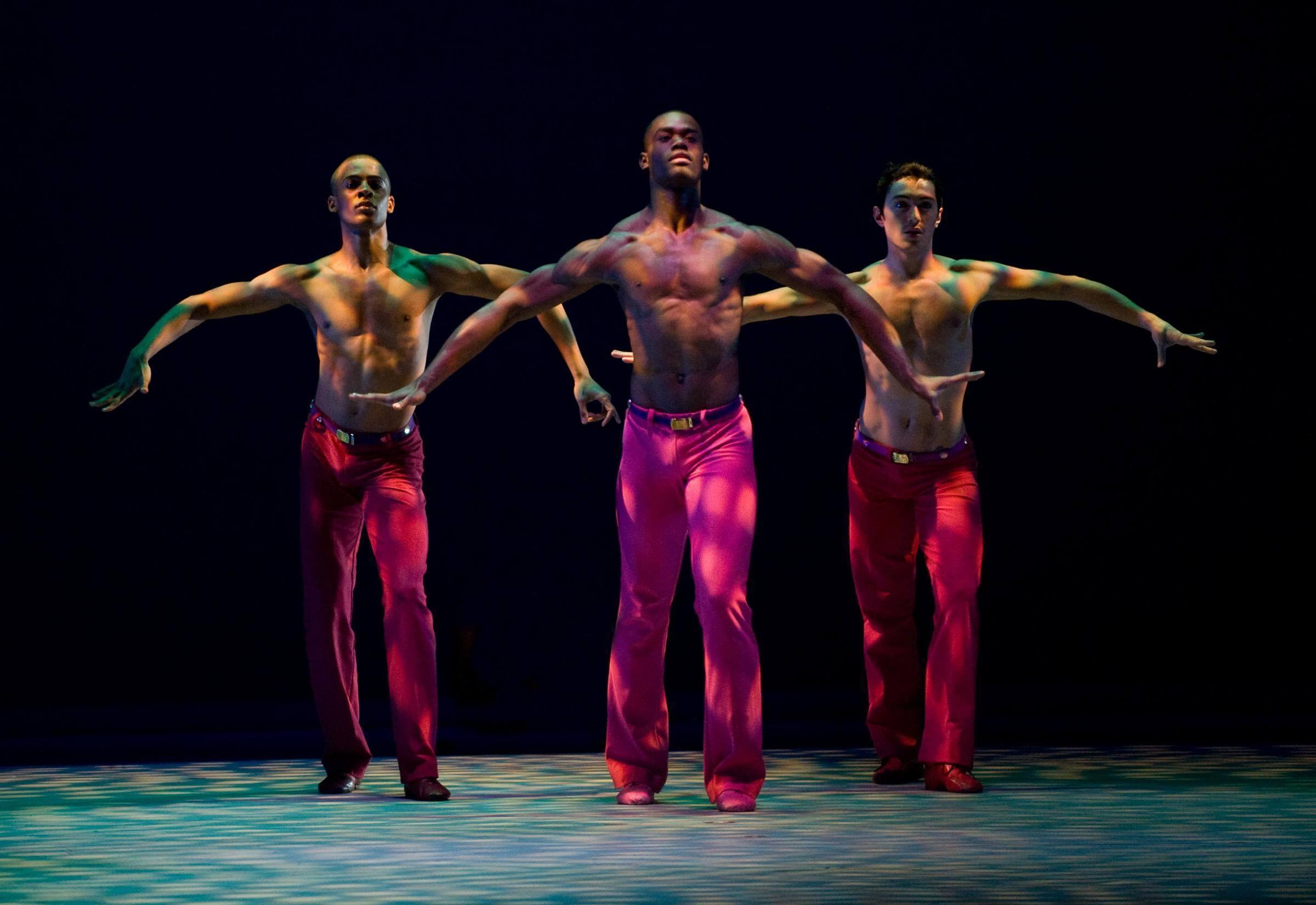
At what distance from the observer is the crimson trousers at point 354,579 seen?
20.0 ft

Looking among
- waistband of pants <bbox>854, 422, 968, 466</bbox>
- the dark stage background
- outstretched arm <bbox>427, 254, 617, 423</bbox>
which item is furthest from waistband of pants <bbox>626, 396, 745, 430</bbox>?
the dark stage background

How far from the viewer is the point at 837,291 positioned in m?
5.89

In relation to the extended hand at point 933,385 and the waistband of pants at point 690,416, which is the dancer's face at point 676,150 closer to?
the waistband of pants at point 690,416

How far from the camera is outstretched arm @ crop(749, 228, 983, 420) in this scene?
5.80 m

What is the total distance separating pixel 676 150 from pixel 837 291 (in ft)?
1.94

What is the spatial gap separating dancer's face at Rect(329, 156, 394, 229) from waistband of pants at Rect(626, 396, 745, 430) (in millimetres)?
1075

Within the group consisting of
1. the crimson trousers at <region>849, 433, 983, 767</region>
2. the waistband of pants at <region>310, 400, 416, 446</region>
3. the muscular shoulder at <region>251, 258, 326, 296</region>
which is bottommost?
the crimson trousers at <region>849, 433, 983, 767</region>

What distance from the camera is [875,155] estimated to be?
26.7ft

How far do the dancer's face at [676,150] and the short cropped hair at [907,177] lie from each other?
844 mm

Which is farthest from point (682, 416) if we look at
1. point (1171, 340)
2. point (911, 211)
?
point (1171, 340)

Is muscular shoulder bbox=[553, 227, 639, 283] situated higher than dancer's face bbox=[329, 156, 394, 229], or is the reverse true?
dancer's face bbox=[329, 156, 394, 229]

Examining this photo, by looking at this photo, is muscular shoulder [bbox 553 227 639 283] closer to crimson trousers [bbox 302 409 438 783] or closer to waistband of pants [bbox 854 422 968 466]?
crimson trousers [bbox 302 409 438 783]

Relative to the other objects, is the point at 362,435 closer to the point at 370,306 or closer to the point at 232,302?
the point at 370,306

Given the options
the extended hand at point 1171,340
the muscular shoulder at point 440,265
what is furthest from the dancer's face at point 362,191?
the extended hand at point 1171,340
